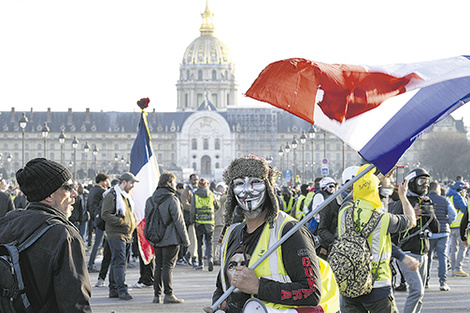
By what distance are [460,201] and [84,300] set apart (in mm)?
10826

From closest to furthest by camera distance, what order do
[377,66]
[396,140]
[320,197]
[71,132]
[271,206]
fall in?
[271,206]
[396,140]
[377,66]
[320,197]
[71,132]

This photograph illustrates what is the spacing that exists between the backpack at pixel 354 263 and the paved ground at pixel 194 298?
371 cm

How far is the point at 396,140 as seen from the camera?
3.99 metres

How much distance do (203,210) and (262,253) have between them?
10113 mm

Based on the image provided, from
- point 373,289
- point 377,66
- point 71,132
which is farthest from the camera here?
point 71,132

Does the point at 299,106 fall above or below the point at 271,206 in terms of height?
above

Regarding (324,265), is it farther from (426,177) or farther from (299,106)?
(426,177)

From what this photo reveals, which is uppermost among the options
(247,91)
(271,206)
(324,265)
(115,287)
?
(247,91)

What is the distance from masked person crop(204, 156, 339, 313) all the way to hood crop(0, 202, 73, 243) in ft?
2.54

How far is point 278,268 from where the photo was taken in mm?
3510

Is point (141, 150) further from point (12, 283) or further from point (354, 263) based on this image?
point (12, 283)

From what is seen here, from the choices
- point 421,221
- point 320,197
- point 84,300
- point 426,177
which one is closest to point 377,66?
point 84,300

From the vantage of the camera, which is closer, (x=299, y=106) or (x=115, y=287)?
(x=299, y=106)

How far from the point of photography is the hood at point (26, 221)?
134 inches
